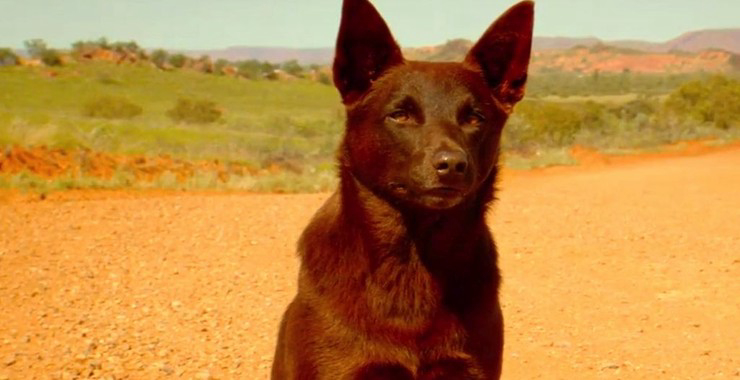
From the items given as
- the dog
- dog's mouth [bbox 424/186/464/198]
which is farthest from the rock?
dog's mouth [bbox 424/186/464/198]

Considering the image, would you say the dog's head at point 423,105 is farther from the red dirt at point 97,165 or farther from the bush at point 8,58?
the bush at point 8,58

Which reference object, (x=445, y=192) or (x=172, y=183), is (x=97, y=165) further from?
(x=445, y=192)

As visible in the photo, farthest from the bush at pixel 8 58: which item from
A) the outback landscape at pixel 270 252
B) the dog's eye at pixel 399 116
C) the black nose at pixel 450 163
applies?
the black nose at pixel 450 163

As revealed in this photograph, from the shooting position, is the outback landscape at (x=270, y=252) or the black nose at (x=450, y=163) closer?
the black nose at (x=450, y=163)

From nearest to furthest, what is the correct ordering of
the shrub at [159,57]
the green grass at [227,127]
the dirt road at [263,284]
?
the dirt road at [263,284] < the green grass at [227,127] < the shrub at [159,57]

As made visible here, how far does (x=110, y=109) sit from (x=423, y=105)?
41631mm

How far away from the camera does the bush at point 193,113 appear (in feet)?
151

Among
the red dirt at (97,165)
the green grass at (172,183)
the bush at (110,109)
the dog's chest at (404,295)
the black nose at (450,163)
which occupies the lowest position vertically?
the bush at (110,109)

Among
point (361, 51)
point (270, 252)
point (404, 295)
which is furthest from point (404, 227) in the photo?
point (270, 252)

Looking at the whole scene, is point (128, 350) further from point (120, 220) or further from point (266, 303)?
point (120, 220)

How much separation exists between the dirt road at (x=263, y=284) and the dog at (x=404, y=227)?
9.51 feet

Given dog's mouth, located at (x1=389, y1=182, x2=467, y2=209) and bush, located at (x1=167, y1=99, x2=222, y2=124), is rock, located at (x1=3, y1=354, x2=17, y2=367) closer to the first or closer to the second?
dog's mouth, located at (x1=389, y1=182, x2=467, y2=209)

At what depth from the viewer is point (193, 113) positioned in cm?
4644

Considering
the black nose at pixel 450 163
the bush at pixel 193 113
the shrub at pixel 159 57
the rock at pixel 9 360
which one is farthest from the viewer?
the shrub at pixel 159 57
